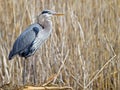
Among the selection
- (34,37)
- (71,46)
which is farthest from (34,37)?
(71,46)

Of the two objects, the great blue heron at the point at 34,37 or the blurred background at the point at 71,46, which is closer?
the great blue heron at the point at 34,37

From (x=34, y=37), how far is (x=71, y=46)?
30 cm

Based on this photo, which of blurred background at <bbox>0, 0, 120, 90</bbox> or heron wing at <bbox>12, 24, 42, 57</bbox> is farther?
blurred background at <bbox>0, 0, 120, 90</bbox>

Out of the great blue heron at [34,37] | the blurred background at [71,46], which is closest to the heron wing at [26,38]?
the great blue heron at [34,37]

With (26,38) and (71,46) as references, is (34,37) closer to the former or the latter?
(26,38)

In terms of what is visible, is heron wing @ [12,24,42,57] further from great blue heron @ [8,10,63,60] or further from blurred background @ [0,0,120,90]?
blurred background @ [0,0,120,90]

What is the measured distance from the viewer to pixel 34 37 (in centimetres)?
279

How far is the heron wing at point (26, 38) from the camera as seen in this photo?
104 inches

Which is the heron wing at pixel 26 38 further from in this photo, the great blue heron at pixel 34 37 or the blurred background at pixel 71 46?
the blurred background at pixel 71 46

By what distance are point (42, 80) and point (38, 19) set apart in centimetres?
48

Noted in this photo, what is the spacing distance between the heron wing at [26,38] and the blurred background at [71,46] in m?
0.15

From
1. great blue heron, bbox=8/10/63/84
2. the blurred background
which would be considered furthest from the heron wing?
the blurred background

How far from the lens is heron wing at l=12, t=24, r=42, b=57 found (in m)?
2.65

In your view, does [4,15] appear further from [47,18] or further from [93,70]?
[93,70]
